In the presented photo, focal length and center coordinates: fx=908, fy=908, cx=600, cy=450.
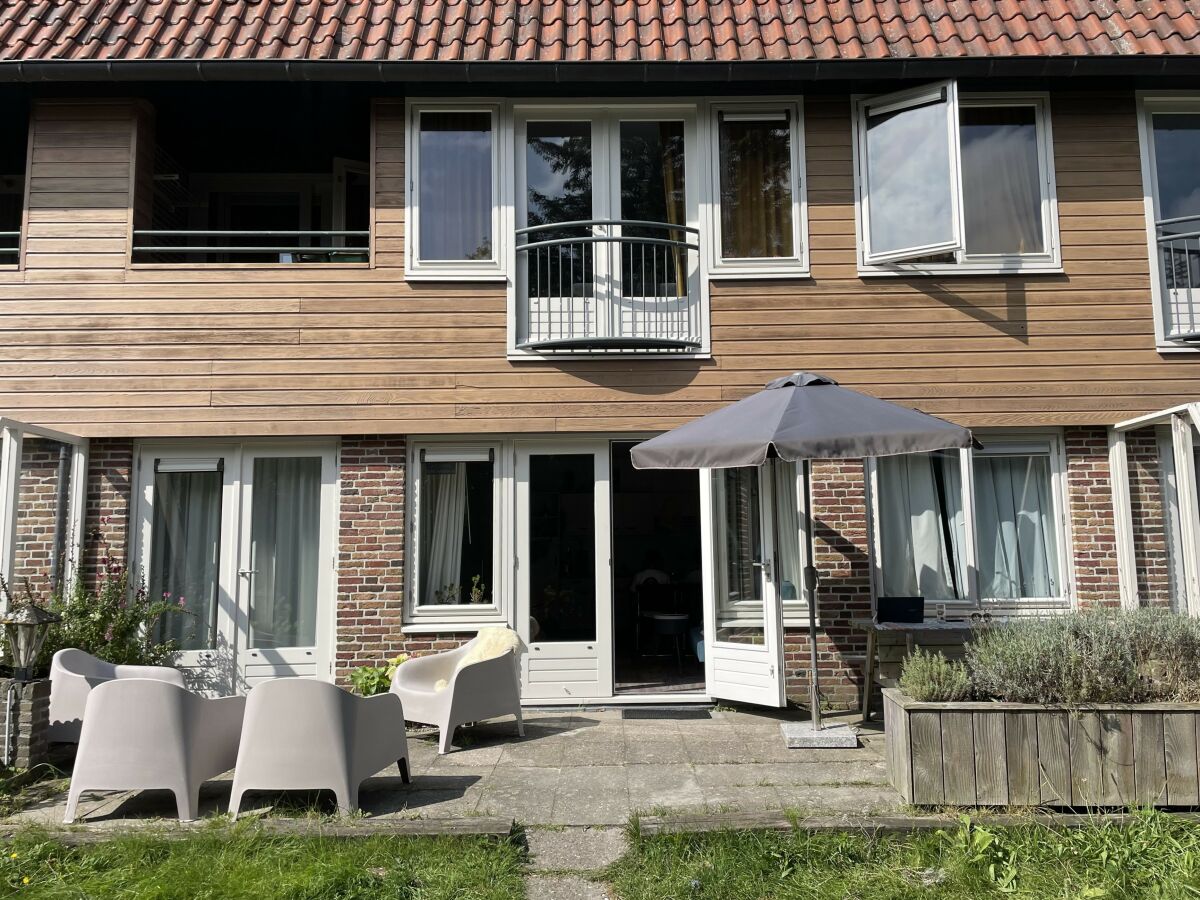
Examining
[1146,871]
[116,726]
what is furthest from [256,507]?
[1146,871]

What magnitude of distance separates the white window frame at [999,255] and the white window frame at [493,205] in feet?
9.92

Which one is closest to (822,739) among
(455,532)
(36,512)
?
(455,532)

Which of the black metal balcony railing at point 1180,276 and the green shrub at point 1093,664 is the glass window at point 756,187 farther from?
the green shrub at point 1093,664

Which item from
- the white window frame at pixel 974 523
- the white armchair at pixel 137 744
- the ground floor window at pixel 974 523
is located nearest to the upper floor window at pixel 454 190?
the white window frame at pixel 974 523

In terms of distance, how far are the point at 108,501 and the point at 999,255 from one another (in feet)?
25.4

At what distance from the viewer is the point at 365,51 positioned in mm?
7660

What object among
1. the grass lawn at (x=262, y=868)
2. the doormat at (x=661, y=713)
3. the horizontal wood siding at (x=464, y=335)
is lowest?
the grass lawn at (x=262, y=868)

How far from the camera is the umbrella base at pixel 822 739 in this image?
232 inches

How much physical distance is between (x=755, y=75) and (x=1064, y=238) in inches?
116

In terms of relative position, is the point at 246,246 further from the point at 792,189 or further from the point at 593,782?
the point at 593,782

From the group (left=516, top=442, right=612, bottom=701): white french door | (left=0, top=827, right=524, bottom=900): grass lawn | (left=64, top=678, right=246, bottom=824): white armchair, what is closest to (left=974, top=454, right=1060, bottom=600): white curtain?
(left=516, top=442, right=612, bottom=701): white french door

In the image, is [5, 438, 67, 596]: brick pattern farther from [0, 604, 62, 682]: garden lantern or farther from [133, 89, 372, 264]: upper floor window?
[133, 89, 372, 264]: upper floor window

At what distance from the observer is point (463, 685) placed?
6.02 metres

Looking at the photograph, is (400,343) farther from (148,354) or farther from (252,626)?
(252,626)
